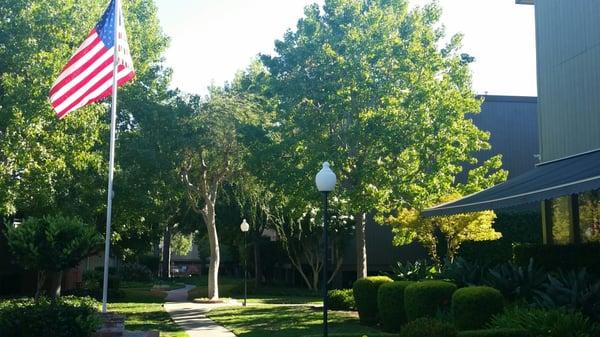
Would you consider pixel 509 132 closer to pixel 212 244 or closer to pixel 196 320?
pixel 212 244

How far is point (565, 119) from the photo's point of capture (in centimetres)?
1515

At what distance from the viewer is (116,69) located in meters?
15.9

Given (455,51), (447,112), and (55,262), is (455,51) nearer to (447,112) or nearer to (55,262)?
(447,112)

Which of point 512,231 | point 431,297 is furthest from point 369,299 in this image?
point 512,231

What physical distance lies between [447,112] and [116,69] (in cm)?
1039

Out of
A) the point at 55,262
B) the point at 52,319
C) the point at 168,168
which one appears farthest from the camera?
the point at 168,168

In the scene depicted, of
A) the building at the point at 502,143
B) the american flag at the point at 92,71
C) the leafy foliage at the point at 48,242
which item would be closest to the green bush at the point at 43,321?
the leafy foliage at the point at 48,242

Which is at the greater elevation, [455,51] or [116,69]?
[455,51]

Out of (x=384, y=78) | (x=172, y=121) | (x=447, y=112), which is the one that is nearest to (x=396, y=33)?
(x=384, y=78)

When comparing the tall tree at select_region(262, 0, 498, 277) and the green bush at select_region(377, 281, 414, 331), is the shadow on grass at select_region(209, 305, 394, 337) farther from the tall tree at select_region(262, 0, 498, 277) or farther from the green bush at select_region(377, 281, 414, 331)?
the tall tree at select_region(262, 0, 498, 277)

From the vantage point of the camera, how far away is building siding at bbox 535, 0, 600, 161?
46.2ft

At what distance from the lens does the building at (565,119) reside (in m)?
13.6

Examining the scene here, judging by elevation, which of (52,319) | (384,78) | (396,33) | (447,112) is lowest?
(52,319)

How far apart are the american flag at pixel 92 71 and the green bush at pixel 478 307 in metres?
9.74
